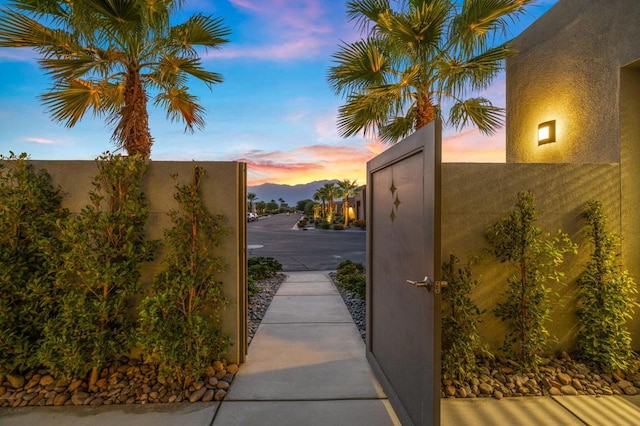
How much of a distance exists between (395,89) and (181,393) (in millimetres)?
4845

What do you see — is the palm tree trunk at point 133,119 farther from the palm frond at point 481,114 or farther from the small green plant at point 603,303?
the small green plant at point 603,303

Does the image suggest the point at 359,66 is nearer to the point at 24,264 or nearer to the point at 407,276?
the point at 407,276

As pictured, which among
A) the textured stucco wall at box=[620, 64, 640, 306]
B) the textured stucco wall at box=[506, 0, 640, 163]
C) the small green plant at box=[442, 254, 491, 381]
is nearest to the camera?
the small green plant at box=[442, 254, 491, 381]

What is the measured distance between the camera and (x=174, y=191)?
2.93 meters

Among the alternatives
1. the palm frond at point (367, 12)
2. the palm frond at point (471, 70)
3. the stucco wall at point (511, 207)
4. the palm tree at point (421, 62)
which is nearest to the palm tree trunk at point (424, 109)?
the palm tree at point (421, 62)

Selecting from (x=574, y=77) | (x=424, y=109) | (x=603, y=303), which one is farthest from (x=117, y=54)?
(x=603, y=303)

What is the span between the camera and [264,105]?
9883 millimetres

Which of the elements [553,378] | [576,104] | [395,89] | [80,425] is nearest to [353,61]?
[395,89]

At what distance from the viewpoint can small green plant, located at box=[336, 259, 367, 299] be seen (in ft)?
18.5

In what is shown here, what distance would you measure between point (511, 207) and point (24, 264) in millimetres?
4867

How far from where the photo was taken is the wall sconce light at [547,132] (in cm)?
408

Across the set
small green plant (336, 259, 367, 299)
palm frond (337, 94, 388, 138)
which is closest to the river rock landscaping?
small green plant (336, 259, 367, 299)

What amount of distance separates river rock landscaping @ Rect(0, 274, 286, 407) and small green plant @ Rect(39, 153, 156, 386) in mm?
135

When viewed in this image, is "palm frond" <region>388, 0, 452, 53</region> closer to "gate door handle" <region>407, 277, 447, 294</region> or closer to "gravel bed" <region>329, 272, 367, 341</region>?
"gate door handle" <region>407, 277, 447, 294</region>
